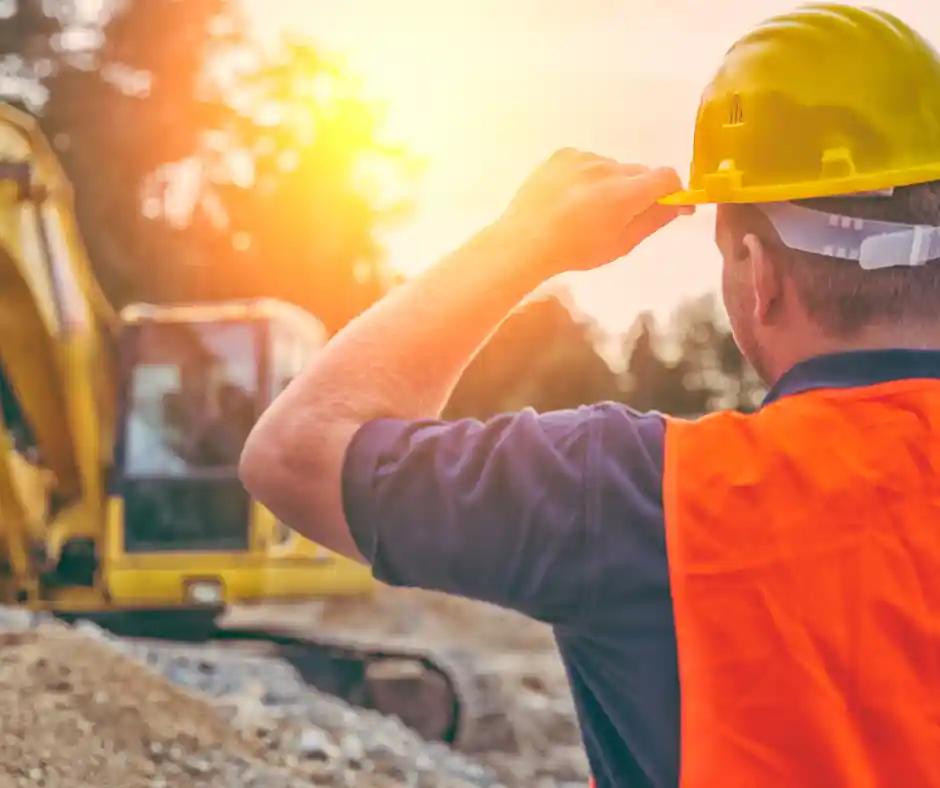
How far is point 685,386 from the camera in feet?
50.4

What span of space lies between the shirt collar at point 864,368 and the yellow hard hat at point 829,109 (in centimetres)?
11

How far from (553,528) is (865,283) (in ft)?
0.89

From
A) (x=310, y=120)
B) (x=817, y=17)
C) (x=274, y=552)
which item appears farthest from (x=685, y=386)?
(x=817, y=17)

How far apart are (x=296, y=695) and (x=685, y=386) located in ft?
37.9

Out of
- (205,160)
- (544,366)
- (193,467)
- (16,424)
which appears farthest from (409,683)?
(544,366)

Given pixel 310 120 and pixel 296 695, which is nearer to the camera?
pixel 296 695

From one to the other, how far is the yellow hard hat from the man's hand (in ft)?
0.17

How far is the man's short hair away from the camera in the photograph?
87 centimetres

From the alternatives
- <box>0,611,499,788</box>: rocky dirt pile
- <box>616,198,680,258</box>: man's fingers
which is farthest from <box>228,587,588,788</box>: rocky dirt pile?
<box>616,198,680,258</box>: man's fingers

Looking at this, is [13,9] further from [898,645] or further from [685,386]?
[898,645]

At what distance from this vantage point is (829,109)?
0.92 meters

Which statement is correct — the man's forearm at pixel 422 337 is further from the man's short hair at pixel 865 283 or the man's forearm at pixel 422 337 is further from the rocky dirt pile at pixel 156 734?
the rocky dirt pile at pixel 156 734

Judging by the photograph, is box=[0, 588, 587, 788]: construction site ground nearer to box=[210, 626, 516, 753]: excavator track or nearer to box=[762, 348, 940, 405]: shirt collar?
box=[210, 626, 516, 753]: excavator track

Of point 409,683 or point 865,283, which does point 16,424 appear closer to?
point 409,683
